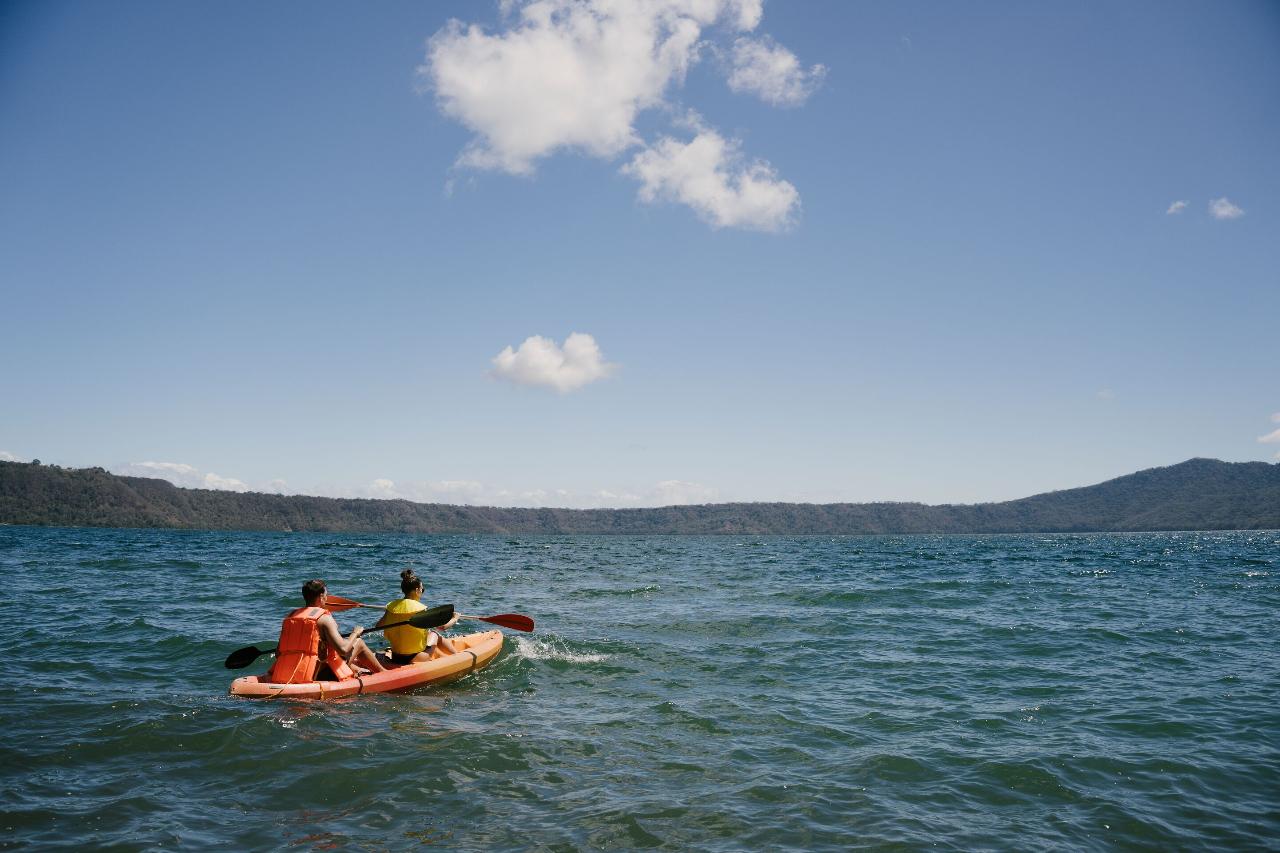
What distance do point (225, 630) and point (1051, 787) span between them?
47.0ft

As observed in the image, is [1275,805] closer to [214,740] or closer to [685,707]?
[685,707]

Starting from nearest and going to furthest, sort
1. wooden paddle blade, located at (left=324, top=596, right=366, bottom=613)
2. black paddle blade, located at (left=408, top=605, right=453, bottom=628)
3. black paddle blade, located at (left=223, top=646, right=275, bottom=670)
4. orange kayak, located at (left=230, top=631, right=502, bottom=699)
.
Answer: orange kayak, located at (left=230, top=631, right=502, bottom=699) < black paddle blade, located at (left=223, top=646, right=275, bottom=670) < black paddle blade, located at (left=408, top=605, right=453, bottom=628) < wooden paddle blade, located at (left=324, top=596, right=366, bottom=613)

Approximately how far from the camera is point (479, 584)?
26.4m

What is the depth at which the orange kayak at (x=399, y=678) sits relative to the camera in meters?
8.97

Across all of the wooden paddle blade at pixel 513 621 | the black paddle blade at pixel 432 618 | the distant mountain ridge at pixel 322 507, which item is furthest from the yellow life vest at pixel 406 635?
the distant mountain ridge at pixel 322 507

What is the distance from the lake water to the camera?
575 centimetres

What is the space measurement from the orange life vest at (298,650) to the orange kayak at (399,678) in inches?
5.1

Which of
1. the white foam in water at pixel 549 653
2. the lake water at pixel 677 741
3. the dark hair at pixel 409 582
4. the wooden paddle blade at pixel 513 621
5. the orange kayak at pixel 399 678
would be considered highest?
the dark hair at pixel 409 582

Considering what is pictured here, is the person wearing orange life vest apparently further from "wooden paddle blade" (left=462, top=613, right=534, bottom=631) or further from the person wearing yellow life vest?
"wooden paddle blade" (left=462, top=613, right=534, bottom=631)

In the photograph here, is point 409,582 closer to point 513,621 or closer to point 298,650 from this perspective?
point 298,650

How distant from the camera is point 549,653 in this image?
42.4 feet

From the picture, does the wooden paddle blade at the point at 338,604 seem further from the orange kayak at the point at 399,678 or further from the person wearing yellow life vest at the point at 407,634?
the orange kayak at the point at 399,678

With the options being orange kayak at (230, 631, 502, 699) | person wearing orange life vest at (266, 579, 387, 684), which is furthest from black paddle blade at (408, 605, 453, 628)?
person wearing orange life vest at (266, 579, 387, 684)

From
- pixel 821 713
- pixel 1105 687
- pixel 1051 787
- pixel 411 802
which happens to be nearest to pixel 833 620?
pixel 1105 687
